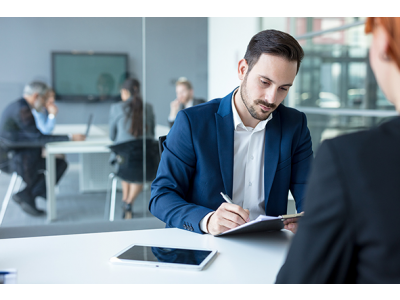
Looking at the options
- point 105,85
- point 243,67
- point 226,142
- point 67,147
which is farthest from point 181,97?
point 226,142

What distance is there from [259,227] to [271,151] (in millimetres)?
490

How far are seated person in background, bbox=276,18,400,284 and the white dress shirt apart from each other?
1075 mm

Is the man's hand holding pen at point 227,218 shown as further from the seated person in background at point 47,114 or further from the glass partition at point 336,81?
the seated person in background at point 47,114

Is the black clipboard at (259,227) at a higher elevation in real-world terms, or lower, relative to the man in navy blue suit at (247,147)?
lower


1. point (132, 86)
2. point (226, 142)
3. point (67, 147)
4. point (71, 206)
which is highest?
point (132, 86)

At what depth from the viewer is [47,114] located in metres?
3.70

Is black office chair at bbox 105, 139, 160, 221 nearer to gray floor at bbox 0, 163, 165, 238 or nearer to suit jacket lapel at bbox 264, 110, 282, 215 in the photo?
gray floor at bbox 0, 163, 165, 238

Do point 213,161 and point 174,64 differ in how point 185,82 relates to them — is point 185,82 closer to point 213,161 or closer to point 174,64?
point 174,64

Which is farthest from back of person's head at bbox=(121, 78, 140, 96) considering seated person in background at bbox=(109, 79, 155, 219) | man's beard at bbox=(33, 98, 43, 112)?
man's beard at bbox=(33, 98, 43, 112)

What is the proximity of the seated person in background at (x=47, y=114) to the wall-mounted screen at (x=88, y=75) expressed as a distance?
0.06m

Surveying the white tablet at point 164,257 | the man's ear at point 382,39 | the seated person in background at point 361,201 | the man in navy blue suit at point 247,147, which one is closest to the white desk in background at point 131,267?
the white tablet at point 164,257

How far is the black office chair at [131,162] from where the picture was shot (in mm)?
3959

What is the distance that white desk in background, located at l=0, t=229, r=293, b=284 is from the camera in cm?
107
